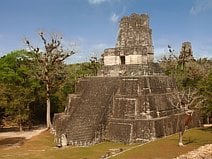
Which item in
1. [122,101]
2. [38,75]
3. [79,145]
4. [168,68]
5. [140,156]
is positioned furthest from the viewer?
[168,68]

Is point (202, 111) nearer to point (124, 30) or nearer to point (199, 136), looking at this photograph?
point (199, 136)

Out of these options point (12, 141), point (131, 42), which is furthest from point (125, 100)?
point (12, 141)

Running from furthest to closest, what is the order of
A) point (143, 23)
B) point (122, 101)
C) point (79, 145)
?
point (143, 23), point (122, 101), point (79, 145)

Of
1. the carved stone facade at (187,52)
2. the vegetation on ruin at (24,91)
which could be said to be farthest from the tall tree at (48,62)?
the carved stone facade at (187,52)

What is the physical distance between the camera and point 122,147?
17750 millimetres

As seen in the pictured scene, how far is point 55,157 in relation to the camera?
52.2ft

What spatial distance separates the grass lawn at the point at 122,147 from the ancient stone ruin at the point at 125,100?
2.99ft

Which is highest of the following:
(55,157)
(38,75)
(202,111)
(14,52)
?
(14,52)

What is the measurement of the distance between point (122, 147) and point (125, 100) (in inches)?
126

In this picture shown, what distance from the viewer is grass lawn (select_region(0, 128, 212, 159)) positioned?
15186 millimetres

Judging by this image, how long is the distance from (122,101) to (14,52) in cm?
1411

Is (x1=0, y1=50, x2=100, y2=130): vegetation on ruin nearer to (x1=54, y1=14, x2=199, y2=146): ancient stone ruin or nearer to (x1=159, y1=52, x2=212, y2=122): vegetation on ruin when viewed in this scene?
(x1=54, y1=14, x2=199, y2=146): ancient stone ruin

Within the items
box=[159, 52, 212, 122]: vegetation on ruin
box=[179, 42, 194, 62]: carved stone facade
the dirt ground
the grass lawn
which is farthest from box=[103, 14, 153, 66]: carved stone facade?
box=[179, 42, 194, 62]: carved stone facade

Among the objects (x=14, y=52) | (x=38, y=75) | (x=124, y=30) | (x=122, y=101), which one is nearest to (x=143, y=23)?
(x=124, y=30)
